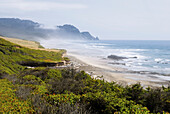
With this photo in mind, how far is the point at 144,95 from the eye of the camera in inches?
277

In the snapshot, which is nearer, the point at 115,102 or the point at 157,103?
the point at 115,102

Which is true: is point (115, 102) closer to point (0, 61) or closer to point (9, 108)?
point (9, 108)

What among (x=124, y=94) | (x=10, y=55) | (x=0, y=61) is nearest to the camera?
(x=124, y=94)

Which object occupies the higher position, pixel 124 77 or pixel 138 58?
pixel 138 58

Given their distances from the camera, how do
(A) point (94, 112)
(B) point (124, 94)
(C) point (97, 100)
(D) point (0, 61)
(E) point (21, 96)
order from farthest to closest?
(D) point (0, 61)
(B) point (124, 94)
(E) point (21, 96)
(C) point (97, 100)
(A) point (94, 112)

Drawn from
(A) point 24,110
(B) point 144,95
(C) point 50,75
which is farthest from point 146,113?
(C) point 50,75

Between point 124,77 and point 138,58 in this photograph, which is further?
point 138,58

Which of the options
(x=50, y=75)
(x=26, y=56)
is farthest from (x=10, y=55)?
(x=50, y=75)

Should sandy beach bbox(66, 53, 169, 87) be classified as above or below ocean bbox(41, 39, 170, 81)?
below

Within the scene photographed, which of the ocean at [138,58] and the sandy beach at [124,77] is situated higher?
the ocean at [138,58]

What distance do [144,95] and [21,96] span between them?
5.05 m

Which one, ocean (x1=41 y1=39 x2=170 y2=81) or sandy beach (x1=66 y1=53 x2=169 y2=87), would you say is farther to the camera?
ocean (x1=41 y1=39 x2=170 y2=81)

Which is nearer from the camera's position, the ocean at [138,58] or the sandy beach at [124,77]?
the sandy beach at [124,77]

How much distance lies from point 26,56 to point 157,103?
3117cm
